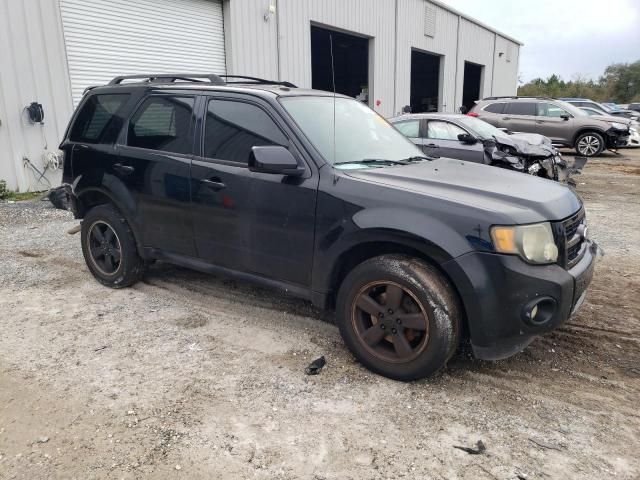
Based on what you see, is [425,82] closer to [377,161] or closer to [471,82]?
[471,82]

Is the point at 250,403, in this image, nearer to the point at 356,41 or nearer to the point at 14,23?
the point at 14,23

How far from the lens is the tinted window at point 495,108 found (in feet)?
53.0

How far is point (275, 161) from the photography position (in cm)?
336

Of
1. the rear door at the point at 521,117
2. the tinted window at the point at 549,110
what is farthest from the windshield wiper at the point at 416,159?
the tinted window at the point at 549,110

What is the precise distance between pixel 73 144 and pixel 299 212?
2.74 m

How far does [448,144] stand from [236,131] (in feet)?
20.2

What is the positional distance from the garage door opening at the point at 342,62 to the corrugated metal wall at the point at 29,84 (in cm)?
1110

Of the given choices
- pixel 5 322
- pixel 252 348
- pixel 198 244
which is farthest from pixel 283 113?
pixel 5 322

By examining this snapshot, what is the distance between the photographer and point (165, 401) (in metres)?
3.06

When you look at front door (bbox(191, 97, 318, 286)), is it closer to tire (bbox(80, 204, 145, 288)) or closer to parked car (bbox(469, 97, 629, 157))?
tire (bbox(80, 204, 145, 288))

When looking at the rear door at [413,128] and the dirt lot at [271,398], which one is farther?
the rear door at [413,128]

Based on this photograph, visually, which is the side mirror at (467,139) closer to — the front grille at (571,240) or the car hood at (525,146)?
the car hood at (525,146)

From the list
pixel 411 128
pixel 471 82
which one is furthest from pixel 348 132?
pixel 471 82

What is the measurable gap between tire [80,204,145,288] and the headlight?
10.7 feet
